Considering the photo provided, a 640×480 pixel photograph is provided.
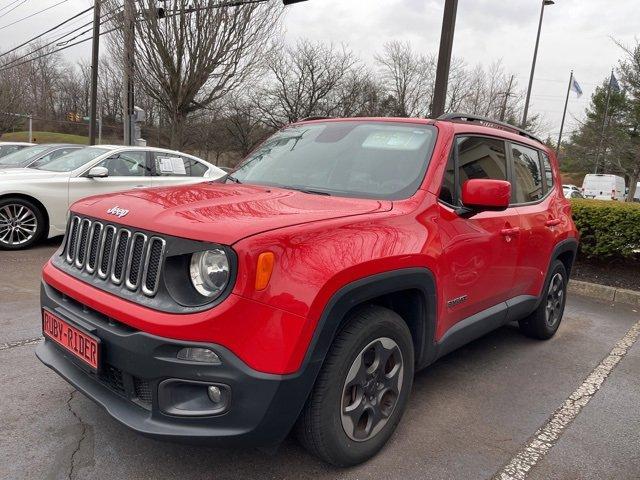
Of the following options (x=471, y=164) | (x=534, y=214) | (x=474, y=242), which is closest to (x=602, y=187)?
(x=534, y=214)

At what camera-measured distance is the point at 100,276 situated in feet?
7.48

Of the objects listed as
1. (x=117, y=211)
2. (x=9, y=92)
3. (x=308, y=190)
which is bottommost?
(x=117, y=211)

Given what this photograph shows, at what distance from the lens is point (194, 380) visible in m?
1.90

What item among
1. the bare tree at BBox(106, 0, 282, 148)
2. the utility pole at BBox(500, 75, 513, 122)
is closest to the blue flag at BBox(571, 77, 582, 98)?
the utility pole at BBox(500, 75, 513, 122)

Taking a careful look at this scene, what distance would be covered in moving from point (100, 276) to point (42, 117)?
2584 inches

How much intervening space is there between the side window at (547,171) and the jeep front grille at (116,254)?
348 centimetres

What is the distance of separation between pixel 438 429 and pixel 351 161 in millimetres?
1652

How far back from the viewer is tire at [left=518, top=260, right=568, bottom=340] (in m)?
4.29

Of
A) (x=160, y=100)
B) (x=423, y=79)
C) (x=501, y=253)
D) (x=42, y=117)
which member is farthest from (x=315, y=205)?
(x=42, y=117)

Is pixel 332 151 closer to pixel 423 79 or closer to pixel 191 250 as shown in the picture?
pixel 191 250

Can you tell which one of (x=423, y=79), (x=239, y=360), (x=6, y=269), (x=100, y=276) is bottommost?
(x=6, y=269)

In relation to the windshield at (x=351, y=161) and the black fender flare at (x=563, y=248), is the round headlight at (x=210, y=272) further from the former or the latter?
the black fender flare at (x=563, y=248)

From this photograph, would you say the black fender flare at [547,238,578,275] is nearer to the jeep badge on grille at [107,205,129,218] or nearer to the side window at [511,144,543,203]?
the side window at [511,144,543,203]

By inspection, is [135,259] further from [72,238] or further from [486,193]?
[486,193]
